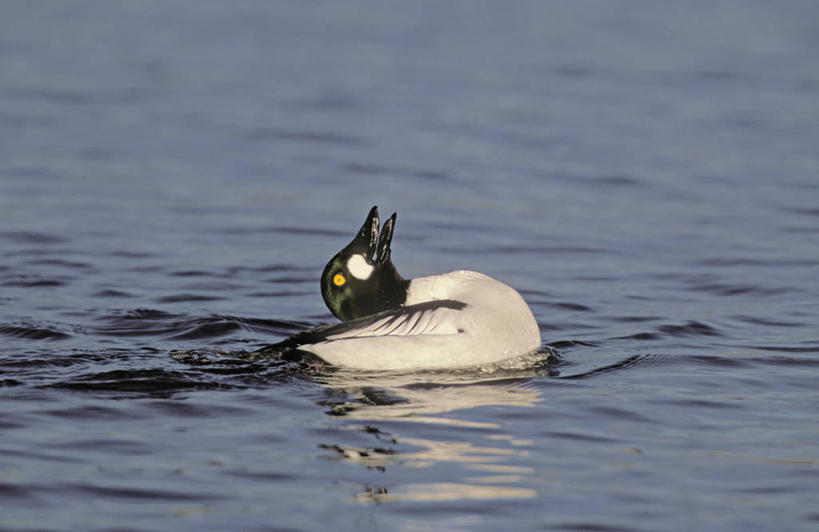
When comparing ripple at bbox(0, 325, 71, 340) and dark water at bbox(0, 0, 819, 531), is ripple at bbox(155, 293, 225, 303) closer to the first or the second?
dark water at bbox(0, 0, 819, 531)

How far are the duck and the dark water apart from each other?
0.50ft

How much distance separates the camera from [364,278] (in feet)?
29.6

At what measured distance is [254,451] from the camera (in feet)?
22.5

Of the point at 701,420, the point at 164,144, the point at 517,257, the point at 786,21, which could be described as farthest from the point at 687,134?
the point at 701,420

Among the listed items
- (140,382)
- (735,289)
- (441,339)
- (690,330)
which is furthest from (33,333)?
(735,289)

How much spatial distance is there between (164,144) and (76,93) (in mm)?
3442

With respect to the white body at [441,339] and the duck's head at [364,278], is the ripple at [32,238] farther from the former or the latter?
the white body at [441,339]

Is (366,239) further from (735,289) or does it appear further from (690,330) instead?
(735,289)

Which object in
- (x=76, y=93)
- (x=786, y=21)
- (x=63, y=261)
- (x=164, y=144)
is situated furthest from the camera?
(x=786, y=21)

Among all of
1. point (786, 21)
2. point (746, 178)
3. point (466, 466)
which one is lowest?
point (466, 466)

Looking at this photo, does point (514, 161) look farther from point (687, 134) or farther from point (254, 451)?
point (254, 451)

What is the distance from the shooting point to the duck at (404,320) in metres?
8.47

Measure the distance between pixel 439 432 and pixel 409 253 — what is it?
5855 millimetres

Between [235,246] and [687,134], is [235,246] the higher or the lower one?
the lower one
